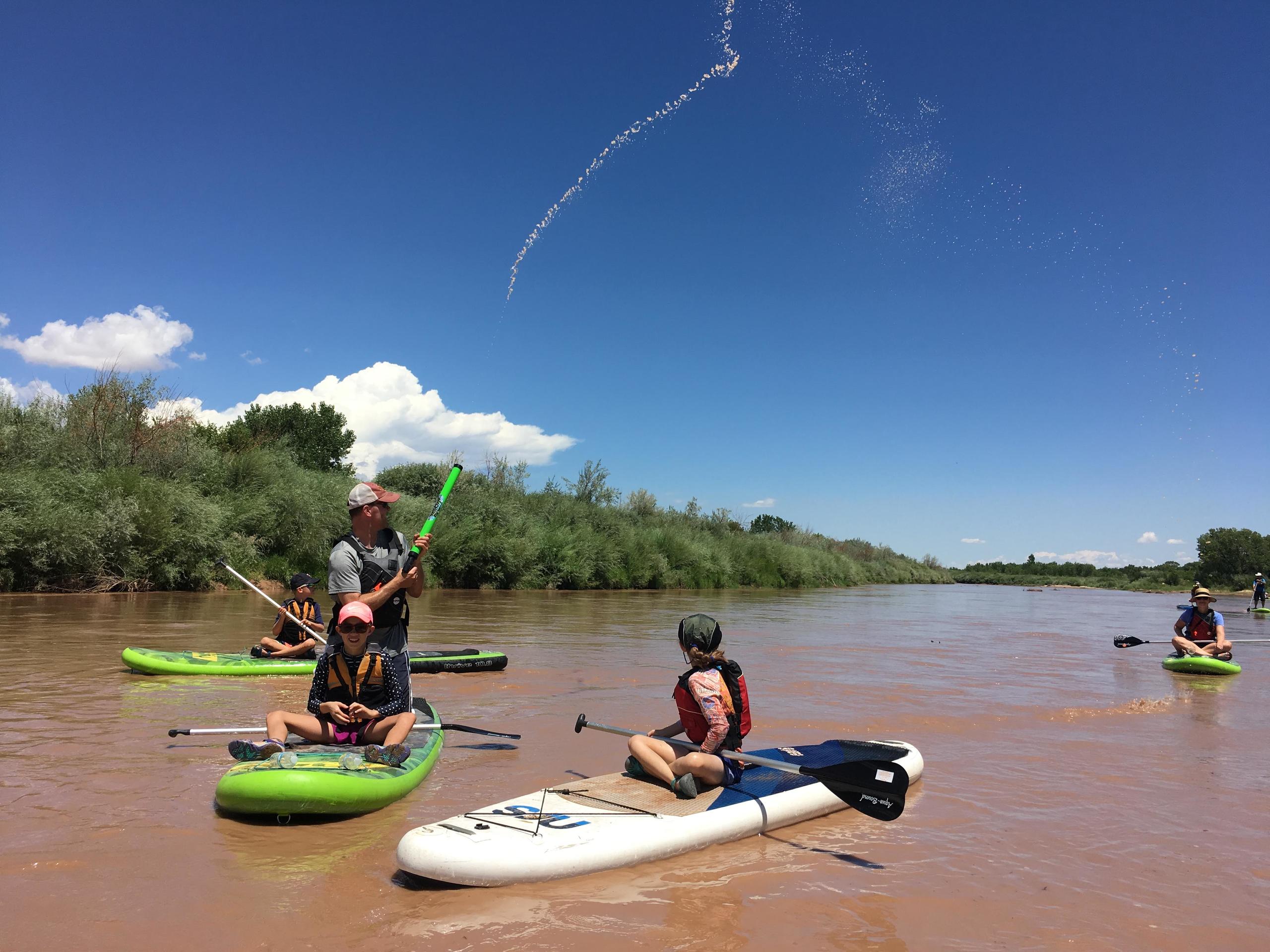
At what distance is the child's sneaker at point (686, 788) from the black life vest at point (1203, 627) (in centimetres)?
1178

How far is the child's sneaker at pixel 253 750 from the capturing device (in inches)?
179

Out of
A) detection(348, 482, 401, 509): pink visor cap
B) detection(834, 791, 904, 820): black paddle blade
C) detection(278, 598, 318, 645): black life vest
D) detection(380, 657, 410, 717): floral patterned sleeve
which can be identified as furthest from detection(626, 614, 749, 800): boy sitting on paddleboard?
detection(278, 598, 318, 645): black life vest

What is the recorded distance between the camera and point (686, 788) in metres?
4.43

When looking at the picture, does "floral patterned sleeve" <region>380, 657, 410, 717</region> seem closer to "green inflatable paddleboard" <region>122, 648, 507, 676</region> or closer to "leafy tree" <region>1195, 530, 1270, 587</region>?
"green inflatable paddleboard" <region>122, 648, 507, 676</region>

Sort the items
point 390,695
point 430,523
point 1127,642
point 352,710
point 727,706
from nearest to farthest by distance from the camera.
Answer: point 727,706
point 352,710
point 390,695
point 430,523
point 1127,642

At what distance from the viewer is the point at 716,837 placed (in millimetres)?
4234

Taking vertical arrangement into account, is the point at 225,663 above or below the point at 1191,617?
below

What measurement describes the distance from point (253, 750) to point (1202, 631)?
1362 cm

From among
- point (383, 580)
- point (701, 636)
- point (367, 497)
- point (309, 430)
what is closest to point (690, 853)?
point (701, 636)

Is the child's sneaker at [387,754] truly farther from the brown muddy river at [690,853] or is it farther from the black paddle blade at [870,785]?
the black paddle blade at [870,785]

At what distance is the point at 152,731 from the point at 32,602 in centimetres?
1358

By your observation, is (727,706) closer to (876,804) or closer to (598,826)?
(876,804)

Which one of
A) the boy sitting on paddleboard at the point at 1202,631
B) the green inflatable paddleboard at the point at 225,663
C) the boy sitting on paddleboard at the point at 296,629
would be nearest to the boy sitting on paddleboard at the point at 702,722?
the green inflatable paddleboard at the point at 225,663

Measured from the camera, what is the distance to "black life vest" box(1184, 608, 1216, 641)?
12719mm
